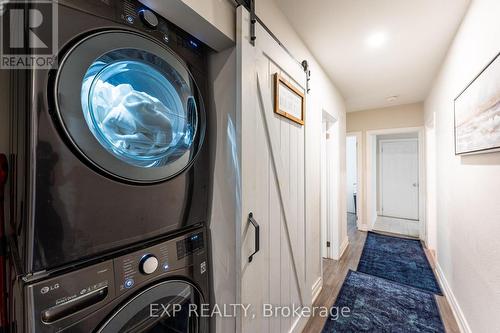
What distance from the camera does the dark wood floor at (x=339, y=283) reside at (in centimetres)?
178

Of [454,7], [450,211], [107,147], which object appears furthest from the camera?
[450,211]

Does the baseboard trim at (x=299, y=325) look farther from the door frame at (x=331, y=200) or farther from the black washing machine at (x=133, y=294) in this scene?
the door frame at (x=331, y=200)

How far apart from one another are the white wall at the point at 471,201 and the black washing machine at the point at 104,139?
1.68 metres

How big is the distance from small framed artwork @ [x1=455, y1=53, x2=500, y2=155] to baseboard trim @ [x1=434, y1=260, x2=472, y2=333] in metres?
1.33

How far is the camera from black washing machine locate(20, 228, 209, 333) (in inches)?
21.4

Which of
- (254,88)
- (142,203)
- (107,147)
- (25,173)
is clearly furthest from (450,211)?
(25,173)

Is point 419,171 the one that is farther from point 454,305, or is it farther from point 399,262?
point 454,305

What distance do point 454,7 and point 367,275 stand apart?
8.72 feet

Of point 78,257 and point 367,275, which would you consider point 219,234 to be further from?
point 367,275

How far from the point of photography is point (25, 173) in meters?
0.51

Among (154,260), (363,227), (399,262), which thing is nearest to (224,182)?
(154,260)

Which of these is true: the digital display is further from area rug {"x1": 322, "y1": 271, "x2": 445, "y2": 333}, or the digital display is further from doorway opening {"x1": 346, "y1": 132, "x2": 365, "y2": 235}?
doorway opening {"x1": 346, "y1": 132, "x2": 365, "y2": 235}

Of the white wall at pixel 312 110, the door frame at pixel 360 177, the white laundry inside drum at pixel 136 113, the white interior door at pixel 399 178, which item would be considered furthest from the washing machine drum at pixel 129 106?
the white interior door at pixel 399 178

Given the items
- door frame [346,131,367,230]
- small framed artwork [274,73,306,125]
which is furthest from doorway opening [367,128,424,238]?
small framed artwork [274,73,306,125]
